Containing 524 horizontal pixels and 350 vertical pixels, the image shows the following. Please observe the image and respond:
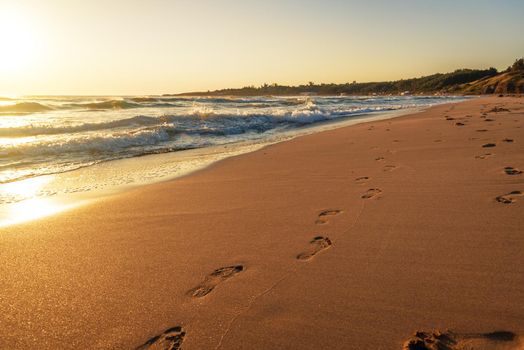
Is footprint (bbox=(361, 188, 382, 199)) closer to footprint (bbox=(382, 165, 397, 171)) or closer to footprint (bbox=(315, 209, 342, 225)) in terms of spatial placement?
footprint (bbox=(315, 209, 342, 225))

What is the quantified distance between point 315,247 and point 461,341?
1132 mm

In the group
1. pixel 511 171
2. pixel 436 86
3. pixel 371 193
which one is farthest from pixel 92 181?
pixel 436 86

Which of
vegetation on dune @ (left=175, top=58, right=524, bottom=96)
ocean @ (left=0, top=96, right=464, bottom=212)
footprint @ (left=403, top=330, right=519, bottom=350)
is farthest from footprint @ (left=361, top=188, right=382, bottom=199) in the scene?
vegetation on dune @ (left=175, top=58, right=524, bottom=96)

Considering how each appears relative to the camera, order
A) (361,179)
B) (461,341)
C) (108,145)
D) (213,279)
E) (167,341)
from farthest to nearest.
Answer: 1. (108,145)
2. (361,179)
3. (213,279)
4. (167,341)
5. (461,341)

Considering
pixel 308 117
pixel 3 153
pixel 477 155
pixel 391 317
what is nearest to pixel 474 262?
pixel 391 317

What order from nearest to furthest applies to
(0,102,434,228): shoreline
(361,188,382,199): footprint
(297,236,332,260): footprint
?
(297,236,332,260): footprint → (361,188,382,199): footprint → (0,102,434,228): shoreline

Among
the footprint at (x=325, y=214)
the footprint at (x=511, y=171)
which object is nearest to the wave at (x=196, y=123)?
the footprint at (x=511, y=171)

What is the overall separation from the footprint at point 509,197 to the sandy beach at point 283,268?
1 centimetres

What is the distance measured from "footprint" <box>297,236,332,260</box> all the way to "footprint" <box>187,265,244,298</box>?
0.41m

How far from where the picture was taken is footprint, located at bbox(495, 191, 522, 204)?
10.1 feet

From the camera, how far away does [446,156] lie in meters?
5.21

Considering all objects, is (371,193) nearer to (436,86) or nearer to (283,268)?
(283,268)

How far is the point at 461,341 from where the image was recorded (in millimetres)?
1528

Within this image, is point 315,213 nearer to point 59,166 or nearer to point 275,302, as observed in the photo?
point 275,302
